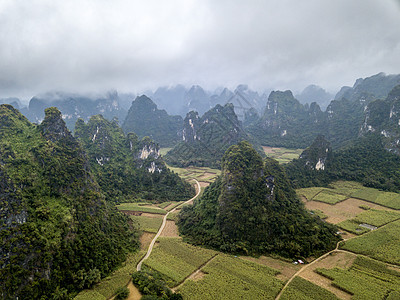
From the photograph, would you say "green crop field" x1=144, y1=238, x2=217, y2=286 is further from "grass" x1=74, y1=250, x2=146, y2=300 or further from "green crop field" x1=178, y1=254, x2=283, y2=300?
"grass" x1=74, y1=250, x2=146, y2=300

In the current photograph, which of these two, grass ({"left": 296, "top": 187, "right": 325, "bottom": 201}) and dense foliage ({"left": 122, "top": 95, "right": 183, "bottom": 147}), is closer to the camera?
grass ({"left": 296, "top": 187, "right": 325, "bottom": 201})

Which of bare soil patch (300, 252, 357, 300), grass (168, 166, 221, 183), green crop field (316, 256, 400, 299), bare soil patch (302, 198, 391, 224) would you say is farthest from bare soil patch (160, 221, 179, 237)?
grass (168, 166, 221, 183)

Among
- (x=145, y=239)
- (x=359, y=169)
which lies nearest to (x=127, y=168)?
(x=145, y=239)

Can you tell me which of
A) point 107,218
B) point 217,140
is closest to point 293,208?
point 107,218

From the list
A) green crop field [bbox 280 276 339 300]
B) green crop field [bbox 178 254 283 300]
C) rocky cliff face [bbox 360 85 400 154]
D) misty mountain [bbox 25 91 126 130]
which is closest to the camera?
green crop field [bbox 280 276 339 300]

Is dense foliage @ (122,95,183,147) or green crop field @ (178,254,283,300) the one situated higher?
dense foliage @ (122,95,183,147)

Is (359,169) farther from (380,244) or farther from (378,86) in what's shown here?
(378,86)

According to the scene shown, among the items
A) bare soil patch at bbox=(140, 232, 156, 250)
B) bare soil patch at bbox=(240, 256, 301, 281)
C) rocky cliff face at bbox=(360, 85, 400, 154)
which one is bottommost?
bare soil patch at bbox=(240, 256, 301, 281)
